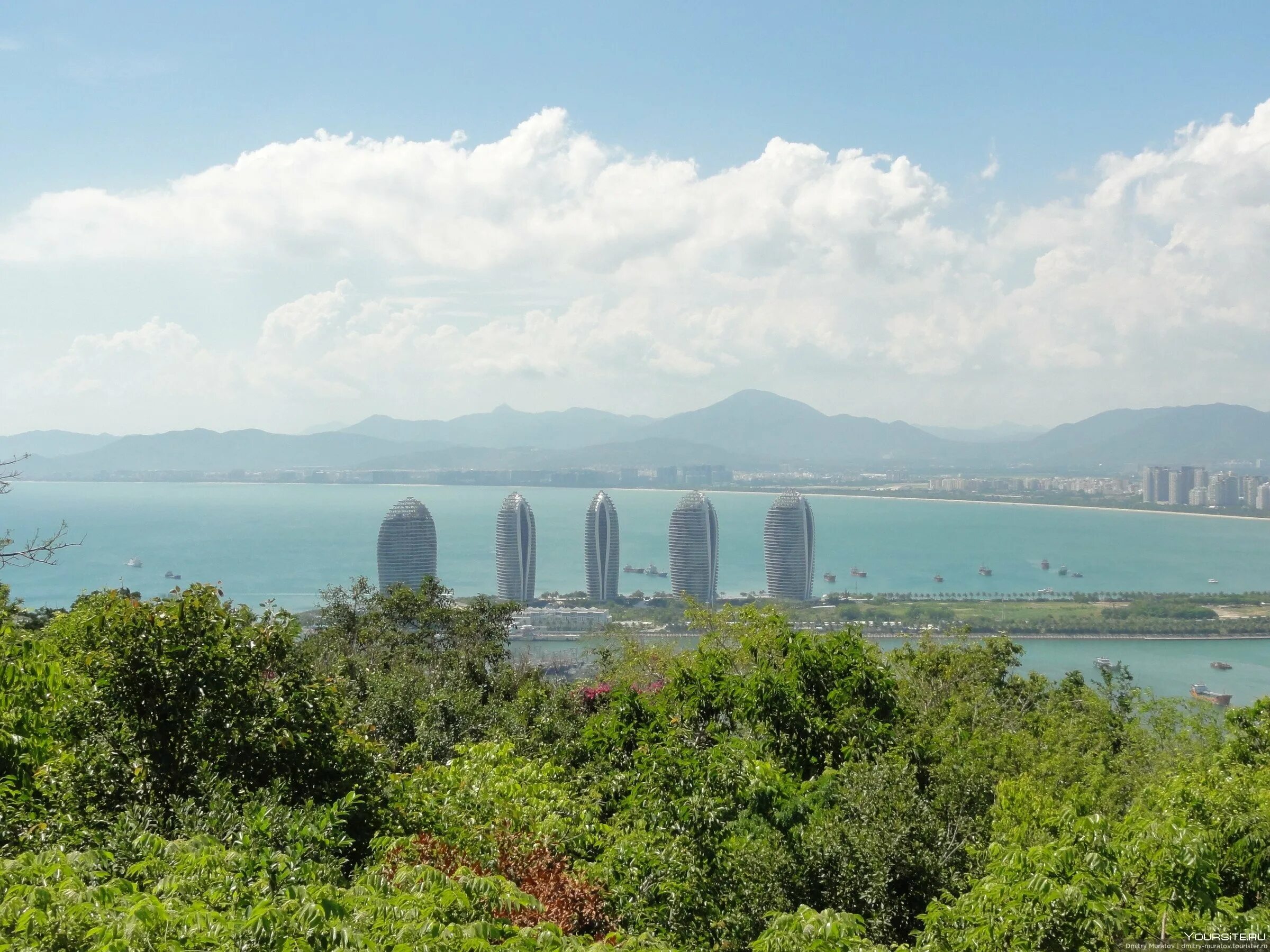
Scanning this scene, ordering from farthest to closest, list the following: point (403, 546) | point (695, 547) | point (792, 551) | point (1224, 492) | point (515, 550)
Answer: point (1224, 492) < point (792, 551) < point (695, 547) < point (515, 550) < point (403, 546)

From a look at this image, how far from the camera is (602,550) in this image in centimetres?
6331

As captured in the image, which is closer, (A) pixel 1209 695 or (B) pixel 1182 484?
(A) pixel 1209 695

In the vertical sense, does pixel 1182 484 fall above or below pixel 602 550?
above

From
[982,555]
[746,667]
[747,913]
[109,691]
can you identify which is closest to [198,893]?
[109,691]

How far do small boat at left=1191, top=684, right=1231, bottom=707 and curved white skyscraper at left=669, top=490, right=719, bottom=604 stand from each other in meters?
34.4

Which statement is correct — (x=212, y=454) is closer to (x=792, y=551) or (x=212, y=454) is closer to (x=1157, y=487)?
(x=792, y=551)

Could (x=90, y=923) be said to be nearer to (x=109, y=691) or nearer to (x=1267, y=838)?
(x=109, y=691)

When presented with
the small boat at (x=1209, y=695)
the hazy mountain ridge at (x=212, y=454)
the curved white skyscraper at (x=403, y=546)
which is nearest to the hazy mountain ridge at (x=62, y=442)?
the hazy mountain ridge at (x=212, y=454)

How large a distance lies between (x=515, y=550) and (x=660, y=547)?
2781cm

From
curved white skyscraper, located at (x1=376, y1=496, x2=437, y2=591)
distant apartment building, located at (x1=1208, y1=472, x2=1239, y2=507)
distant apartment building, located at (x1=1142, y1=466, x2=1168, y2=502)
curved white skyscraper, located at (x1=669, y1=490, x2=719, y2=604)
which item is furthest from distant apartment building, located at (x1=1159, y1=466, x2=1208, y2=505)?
curved white skyscraper, located at (x1=376, y1=496, x2=437, y2=591)

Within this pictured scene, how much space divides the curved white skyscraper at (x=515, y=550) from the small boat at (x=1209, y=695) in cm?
4089

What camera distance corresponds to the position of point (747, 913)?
162 inches

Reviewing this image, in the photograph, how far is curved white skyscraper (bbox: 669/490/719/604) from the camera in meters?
64.0

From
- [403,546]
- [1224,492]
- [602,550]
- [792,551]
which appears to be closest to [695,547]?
[602,550]
